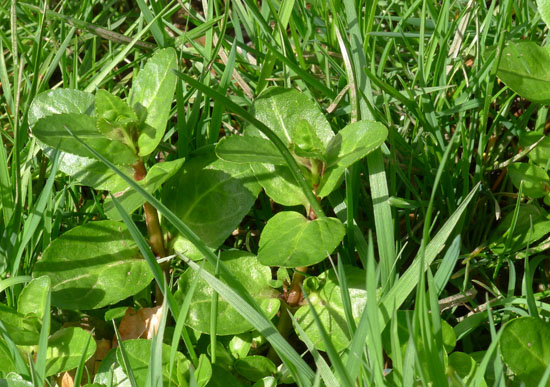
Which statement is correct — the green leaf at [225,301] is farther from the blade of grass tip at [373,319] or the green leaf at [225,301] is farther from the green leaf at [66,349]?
the blade of grass tip at [373,319]

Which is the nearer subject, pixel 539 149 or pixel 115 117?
pixel 115 117

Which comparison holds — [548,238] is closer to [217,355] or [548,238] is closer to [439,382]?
[439,382]

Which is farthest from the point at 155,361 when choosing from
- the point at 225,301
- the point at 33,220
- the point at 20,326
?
the point at 33,220

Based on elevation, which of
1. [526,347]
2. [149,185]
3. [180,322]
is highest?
[149,185]

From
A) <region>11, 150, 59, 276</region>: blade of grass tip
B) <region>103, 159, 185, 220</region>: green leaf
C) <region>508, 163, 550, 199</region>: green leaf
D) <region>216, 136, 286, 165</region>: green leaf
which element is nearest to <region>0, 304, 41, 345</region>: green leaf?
<region>11, 150, 59, 276</region>: blade of grass tip

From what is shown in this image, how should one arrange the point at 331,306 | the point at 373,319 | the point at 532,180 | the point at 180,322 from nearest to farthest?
→ the point at 373,319, the point at 180,322, the point at 331,306, the point at 532,180

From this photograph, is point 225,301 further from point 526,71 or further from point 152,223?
point 526,71

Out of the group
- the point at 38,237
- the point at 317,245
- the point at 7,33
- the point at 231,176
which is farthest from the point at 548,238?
the point at 7,33
